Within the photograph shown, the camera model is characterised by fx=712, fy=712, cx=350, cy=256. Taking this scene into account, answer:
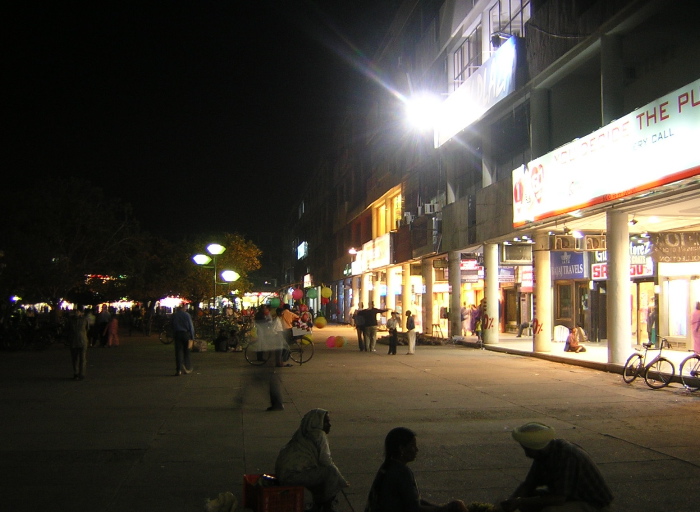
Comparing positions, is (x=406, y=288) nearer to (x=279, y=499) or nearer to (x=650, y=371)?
(x=650, y=371)

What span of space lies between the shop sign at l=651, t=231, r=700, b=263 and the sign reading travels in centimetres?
366

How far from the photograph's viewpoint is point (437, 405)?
502 inches

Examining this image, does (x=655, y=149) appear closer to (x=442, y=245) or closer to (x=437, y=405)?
(x=437, y=405)

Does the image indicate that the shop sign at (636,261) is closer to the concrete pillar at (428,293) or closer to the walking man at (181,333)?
the concrete pillar at (428,293)

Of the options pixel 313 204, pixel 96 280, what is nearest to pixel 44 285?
pixel 96 280

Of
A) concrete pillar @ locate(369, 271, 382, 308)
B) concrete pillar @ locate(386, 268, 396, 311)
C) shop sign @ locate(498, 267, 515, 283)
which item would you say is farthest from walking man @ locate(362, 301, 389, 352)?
concrete pillar @ locate(369, 271, 382, 308)

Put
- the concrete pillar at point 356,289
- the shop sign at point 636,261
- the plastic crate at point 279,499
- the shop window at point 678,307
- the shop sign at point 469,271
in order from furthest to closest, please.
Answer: the concrete pillar at point 356,289
the shop sign at point 469,271
the shop window at point 678,307
the shop sign at point 636,261
the plastic crate at point 279,499

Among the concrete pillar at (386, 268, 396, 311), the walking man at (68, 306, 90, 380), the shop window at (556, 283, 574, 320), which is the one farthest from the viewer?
the concrete pillar at (386, 268, 396, 311)

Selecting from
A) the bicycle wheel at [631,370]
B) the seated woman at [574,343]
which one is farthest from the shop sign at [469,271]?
the bicycle wheel at [631,370]

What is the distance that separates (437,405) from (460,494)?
18.9 ft

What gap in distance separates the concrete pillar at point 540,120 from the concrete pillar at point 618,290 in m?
6.15

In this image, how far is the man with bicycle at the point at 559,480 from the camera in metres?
4.73

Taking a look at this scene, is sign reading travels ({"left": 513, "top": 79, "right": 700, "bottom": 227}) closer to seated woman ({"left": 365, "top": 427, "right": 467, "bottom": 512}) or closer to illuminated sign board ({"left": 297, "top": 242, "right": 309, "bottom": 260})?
seated woman ({"left": 365, "top": 427, "right": 467, "bottom": 512})

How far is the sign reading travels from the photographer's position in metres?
14.0
